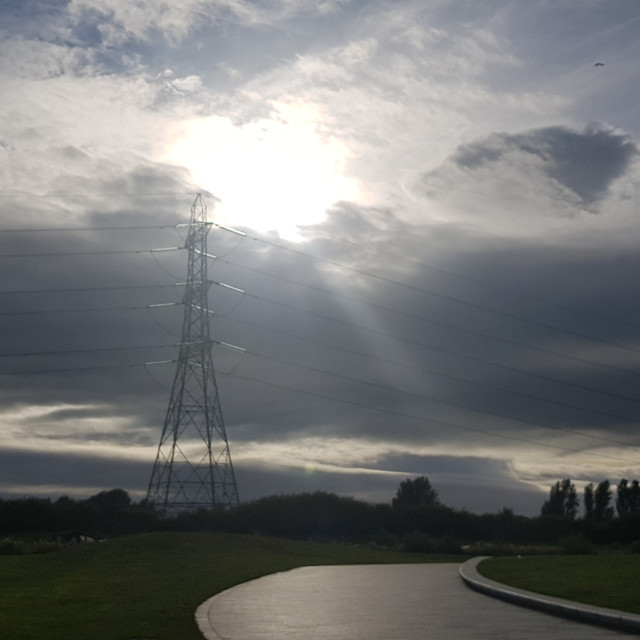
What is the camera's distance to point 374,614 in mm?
15234

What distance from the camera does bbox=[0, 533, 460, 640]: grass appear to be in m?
14.1

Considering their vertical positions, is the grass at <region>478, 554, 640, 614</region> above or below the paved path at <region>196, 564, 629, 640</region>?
above

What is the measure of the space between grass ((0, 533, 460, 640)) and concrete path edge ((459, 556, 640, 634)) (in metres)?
6.04

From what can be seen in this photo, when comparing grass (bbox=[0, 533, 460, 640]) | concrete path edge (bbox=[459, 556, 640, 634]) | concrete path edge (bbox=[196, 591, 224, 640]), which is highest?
concrete path edge (bbox=[459, 556, 640, 634])

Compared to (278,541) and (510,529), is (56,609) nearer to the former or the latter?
(278,541)

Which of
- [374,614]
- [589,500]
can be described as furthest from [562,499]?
[374,614]

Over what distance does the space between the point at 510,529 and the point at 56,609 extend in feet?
168

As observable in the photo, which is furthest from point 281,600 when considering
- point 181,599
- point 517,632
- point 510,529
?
point 510,529

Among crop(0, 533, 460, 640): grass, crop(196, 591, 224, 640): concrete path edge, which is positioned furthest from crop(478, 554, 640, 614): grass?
crop(0, 533, 460, 640): grass

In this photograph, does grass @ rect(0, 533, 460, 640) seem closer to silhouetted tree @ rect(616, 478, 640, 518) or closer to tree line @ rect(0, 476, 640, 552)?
tree line @ rect(0, 476, 640, 552)

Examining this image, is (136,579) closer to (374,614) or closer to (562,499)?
(374,614)

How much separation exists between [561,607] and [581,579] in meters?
5.30

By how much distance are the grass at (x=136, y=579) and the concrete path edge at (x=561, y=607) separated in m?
6.04

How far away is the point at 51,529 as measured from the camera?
216 feet
